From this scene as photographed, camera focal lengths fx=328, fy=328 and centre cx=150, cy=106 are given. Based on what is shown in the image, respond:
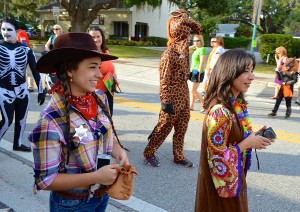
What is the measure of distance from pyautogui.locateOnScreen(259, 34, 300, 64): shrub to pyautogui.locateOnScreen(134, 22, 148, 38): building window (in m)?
22.4

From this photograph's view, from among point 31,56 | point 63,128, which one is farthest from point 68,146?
point 31,56

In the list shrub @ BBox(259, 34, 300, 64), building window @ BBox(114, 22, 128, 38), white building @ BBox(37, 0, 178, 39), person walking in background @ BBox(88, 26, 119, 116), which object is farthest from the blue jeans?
building window @ BBox(114, 22, 128, 38)

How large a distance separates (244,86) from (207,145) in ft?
1.63

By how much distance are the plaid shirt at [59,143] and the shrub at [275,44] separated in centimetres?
1828

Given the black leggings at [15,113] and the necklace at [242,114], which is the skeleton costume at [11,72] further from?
the necklace at [242,114]

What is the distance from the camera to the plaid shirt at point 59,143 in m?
1.73

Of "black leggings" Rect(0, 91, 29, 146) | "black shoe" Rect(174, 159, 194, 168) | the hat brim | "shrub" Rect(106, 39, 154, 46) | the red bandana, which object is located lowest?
"black shoe" Rect(174, 159, 194, 168)

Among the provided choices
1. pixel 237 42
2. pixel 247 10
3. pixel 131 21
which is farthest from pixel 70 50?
pixel 237 42

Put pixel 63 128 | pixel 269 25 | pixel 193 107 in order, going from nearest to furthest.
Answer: pixel 63 128
pixel 193 107
pixel 269 25

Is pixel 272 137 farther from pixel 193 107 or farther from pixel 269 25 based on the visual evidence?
pixel 269 25

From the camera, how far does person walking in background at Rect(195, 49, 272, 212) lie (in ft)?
7.33

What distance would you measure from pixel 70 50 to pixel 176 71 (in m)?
2.72

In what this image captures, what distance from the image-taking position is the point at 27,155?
4926 mm

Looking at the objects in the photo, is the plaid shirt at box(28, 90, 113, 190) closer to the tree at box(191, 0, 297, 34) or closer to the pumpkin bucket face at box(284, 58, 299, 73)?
the pumpkin bucket face at box(284, 58, 299, 73)
